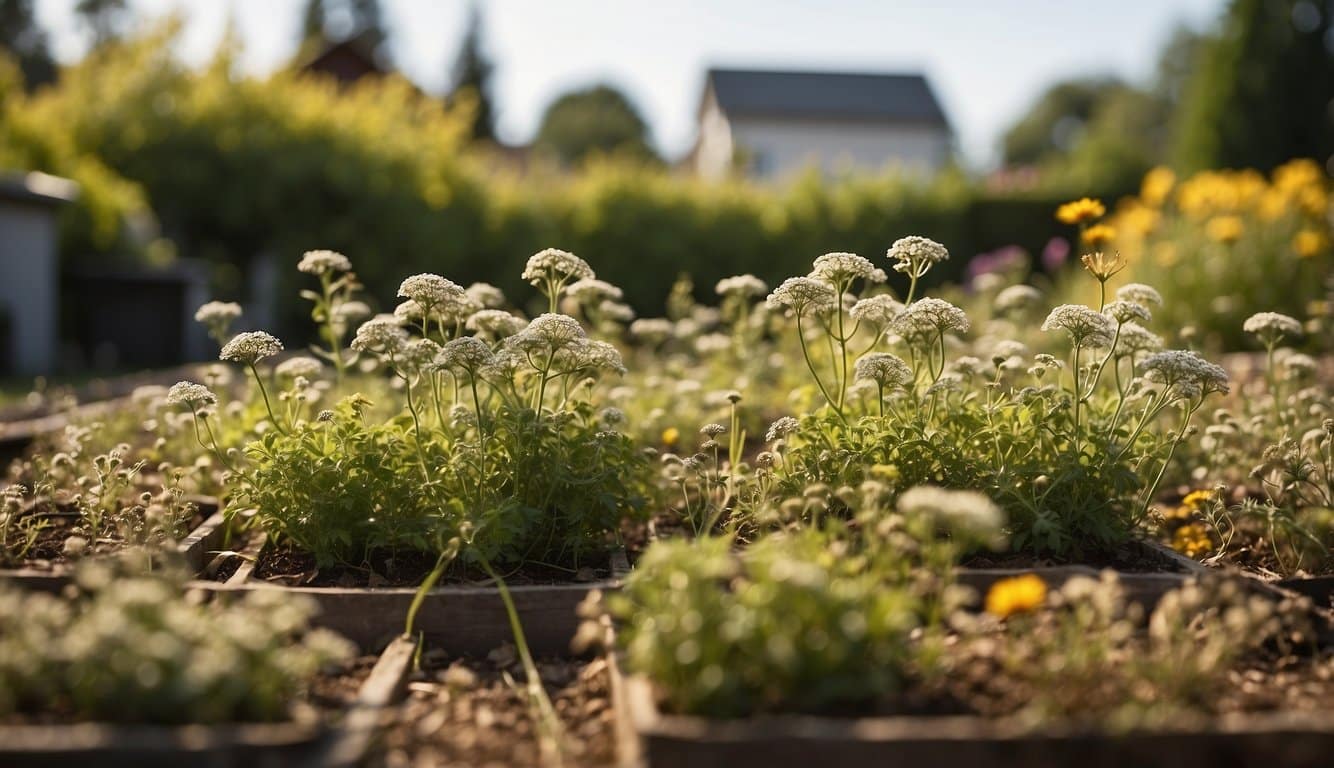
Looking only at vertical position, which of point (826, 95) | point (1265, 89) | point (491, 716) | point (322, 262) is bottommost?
point (491, 716)

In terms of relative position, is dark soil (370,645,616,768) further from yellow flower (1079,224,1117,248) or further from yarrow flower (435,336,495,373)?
yellow flower (1079,224,1117,248)

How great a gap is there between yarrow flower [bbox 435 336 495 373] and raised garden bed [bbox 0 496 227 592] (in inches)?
39.8

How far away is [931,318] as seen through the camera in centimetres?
346

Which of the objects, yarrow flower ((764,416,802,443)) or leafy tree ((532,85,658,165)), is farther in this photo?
leafy tree ((532,85,658,165))

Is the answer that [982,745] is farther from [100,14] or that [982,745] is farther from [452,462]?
[100,14]

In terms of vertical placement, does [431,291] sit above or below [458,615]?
above

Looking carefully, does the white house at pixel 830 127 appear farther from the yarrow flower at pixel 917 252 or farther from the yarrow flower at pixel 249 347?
the yarrow flower at pixel 249 347

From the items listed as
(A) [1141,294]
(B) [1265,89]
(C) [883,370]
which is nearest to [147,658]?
(C) [883,370]

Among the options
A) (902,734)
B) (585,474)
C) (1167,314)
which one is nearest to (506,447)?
(585,474)

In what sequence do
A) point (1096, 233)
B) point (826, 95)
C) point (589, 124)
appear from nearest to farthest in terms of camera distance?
point (1096, 233) < point (826, 95) < point (589, 124)

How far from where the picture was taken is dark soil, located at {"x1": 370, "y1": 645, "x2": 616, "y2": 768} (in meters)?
2.59

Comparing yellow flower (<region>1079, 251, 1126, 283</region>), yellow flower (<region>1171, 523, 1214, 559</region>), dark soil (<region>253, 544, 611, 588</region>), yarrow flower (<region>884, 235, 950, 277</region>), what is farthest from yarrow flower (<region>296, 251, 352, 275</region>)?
yellow flower (<region>1171, 523, 1214, 559</region>)

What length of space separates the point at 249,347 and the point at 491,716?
5.08 ft

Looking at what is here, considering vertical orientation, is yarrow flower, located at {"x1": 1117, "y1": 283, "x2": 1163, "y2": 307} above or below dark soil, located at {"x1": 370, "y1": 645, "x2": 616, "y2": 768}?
above
